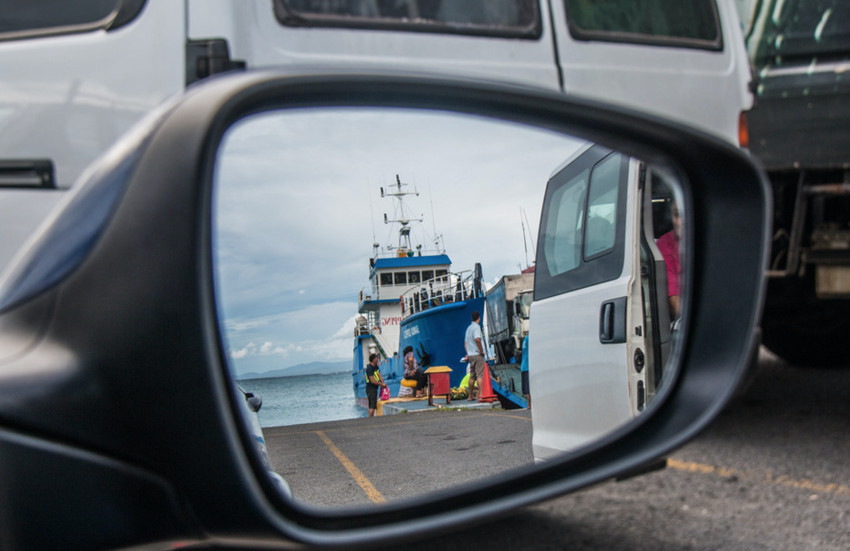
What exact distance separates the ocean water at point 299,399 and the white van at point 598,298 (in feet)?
1.95

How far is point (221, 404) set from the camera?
60 centimetres

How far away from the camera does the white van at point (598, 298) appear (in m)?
1.53

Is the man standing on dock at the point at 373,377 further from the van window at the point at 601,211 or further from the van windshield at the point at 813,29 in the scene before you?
the van windshield at the point at 813,29

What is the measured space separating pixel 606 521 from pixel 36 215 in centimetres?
237

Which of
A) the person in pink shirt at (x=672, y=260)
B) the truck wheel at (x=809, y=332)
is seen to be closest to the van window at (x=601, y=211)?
the person in pink shirt at (x=672, y=260)

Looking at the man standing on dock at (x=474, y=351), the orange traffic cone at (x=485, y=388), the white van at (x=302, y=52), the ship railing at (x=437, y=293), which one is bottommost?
the orange traffic cone at (x=485, y=388)

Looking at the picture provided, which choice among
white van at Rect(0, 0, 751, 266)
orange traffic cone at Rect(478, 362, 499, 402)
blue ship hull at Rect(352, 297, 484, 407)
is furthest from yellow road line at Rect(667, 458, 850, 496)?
white van at Rect(0, 0, 751, 266)

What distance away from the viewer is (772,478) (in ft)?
11.1

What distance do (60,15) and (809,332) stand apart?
17.9 feet

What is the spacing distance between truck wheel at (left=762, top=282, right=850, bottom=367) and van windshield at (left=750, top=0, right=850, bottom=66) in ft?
4.79

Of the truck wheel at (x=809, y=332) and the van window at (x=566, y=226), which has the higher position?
the van window at (x=566, y=226)

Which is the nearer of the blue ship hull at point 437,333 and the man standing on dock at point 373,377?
the blue ship hull at point 437,333

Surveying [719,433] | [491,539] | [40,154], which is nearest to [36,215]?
[40,154]

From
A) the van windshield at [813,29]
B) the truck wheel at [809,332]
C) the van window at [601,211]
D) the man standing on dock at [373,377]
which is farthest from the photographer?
the truck wheel at [809,332]
